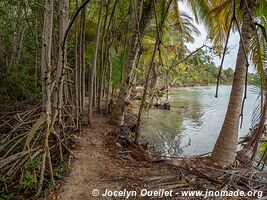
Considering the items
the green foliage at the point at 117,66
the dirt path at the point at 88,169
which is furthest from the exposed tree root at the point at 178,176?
the green foliage at the point at 117,66

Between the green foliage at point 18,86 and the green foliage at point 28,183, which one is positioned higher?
the green foliage at point 18,86

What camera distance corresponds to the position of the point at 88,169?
382 cm

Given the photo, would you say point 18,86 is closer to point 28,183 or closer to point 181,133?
point 28,183

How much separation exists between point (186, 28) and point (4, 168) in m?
11.0

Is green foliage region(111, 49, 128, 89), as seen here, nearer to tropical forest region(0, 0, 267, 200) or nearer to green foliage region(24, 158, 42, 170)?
tropical forest region(0, 0, 267, 200)

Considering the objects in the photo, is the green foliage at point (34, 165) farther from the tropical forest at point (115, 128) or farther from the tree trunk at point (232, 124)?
the tree trunk at point (232, 124)

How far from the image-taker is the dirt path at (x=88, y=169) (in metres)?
3.19

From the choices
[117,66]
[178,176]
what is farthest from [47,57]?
[117,66]

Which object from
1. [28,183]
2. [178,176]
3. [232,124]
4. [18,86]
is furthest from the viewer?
[18,86]

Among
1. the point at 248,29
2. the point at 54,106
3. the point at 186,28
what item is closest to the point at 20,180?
the point at 54,106

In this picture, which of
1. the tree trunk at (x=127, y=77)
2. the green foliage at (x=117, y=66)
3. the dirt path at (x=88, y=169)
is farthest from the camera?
the green foliage at (x=117, y=66)

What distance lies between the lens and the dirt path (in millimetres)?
3191

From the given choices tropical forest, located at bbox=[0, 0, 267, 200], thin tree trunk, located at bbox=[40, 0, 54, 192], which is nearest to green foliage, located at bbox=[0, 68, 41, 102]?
tropical forest, located at bbox=[0, 0, 267, 200]

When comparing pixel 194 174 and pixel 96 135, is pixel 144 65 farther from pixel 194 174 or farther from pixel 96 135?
pixel 194 174
